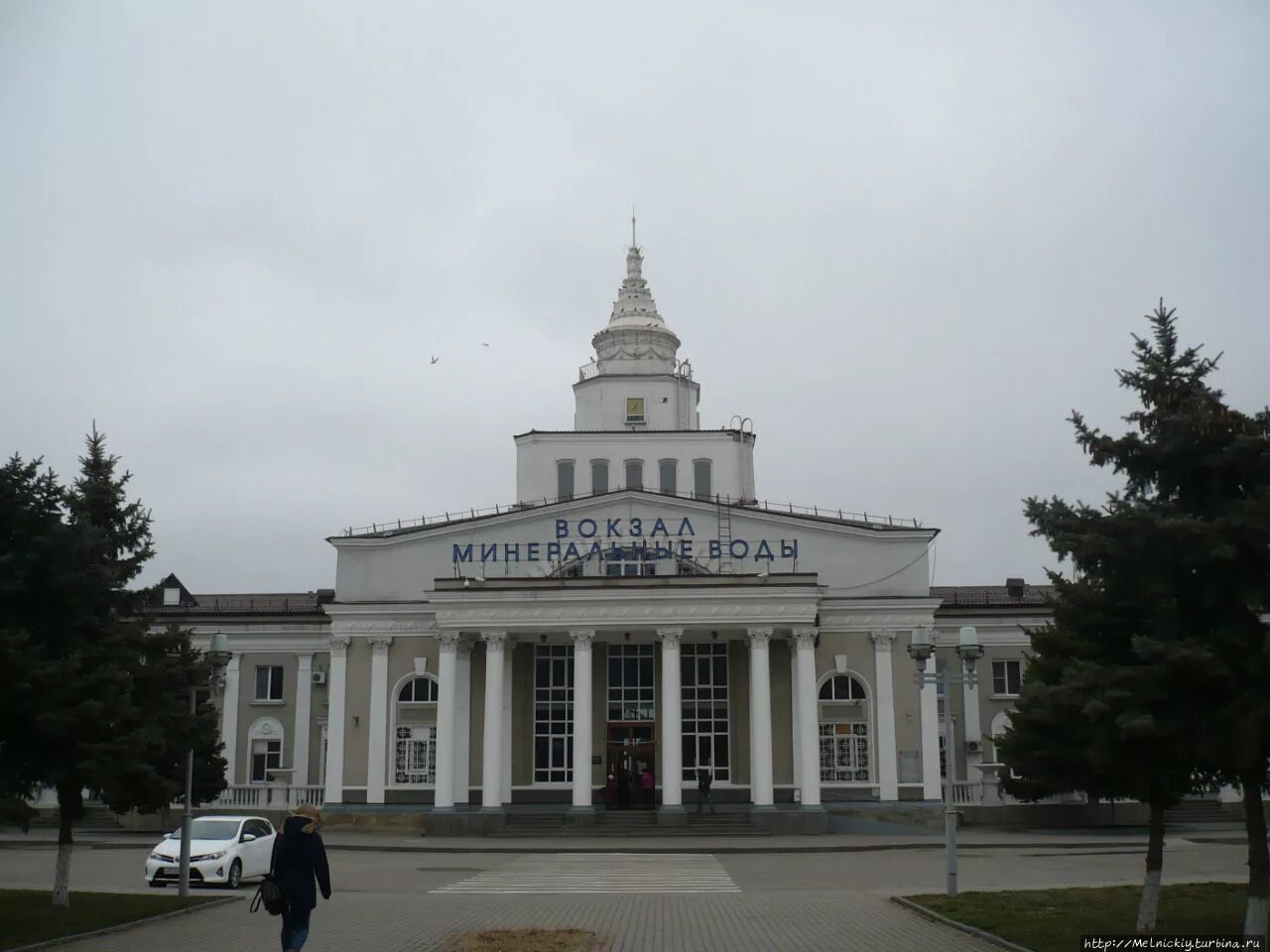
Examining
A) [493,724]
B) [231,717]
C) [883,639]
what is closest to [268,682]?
[231,717]

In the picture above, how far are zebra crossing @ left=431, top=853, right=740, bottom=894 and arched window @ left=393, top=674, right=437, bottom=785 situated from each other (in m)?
12.7

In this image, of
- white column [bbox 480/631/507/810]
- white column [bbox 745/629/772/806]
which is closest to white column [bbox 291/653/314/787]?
white column [bbox 480/631/507/810]

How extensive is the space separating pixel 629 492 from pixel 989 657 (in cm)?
1652

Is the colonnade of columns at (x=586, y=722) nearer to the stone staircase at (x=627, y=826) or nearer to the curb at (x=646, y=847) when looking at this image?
the stone staircase at (x=627, y=826)

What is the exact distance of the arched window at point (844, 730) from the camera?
4556 centimetres

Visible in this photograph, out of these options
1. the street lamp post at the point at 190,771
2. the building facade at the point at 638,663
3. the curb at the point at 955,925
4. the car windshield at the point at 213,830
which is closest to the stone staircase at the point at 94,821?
the building facade at the point at 638,663

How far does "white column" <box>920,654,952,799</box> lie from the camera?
4438 centimetres

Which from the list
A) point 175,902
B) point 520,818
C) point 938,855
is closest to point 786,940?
point 175,902

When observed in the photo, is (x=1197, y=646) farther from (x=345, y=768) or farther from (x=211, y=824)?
(x=345, y=768)

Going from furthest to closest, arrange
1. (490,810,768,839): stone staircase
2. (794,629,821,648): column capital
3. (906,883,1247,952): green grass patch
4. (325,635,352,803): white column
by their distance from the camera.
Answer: (325,635,352,803): white column, (794,629,821,648): column capital, (490,810,768,839): stone staircase, (906,883,1247,952): green grass patch

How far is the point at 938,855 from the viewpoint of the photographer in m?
34.6

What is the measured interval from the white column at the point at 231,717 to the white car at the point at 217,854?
25286 mm

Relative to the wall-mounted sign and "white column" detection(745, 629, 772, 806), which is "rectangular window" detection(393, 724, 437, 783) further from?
"white column" detection(745, 629, 772, 806)

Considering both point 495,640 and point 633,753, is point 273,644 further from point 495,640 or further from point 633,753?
point 633,753
